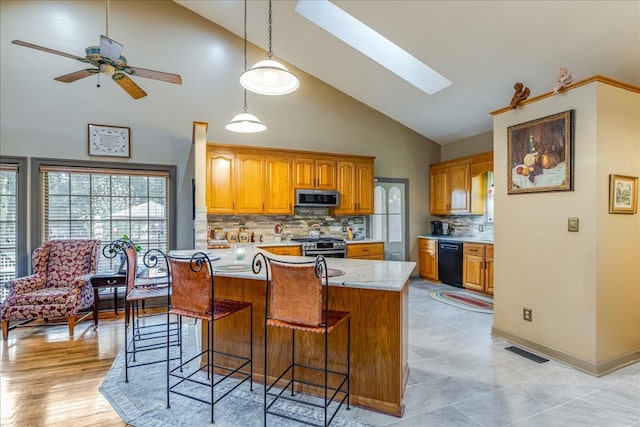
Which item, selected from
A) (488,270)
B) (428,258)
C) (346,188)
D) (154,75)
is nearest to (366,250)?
(346,188)

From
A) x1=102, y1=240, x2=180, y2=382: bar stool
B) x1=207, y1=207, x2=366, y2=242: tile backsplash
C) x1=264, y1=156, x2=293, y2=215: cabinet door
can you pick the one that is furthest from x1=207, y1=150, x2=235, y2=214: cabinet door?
x1=102, y1=240, x2=180, y2=382: bar stool

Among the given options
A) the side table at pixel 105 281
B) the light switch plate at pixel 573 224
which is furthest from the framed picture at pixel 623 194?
the side table at pixel 105 281

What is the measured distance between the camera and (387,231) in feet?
21.1

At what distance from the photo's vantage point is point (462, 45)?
394 cm

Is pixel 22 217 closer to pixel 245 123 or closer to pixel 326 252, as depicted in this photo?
pixel 245 123

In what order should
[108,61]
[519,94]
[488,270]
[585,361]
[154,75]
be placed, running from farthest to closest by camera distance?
1. [488,270]
2. [519,94]
3. [154,75]
4. [585,361]
5. [108,61]

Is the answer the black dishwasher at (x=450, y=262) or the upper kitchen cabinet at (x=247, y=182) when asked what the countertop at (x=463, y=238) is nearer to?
the black dishwasher at (x=450, y=262)

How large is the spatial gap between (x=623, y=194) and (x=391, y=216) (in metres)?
3.83

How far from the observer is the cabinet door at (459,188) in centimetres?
578

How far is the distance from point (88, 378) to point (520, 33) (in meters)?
5.29

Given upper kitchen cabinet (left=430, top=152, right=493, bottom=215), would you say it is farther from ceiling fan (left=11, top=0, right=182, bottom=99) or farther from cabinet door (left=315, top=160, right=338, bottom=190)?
ceiling fan (left=11, top=0, right=182, bottom=99)

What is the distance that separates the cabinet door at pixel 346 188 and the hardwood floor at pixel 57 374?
363 cm

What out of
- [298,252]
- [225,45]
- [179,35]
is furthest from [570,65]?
[179,35]

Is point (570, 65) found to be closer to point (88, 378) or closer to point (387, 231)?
point (387, 231)
